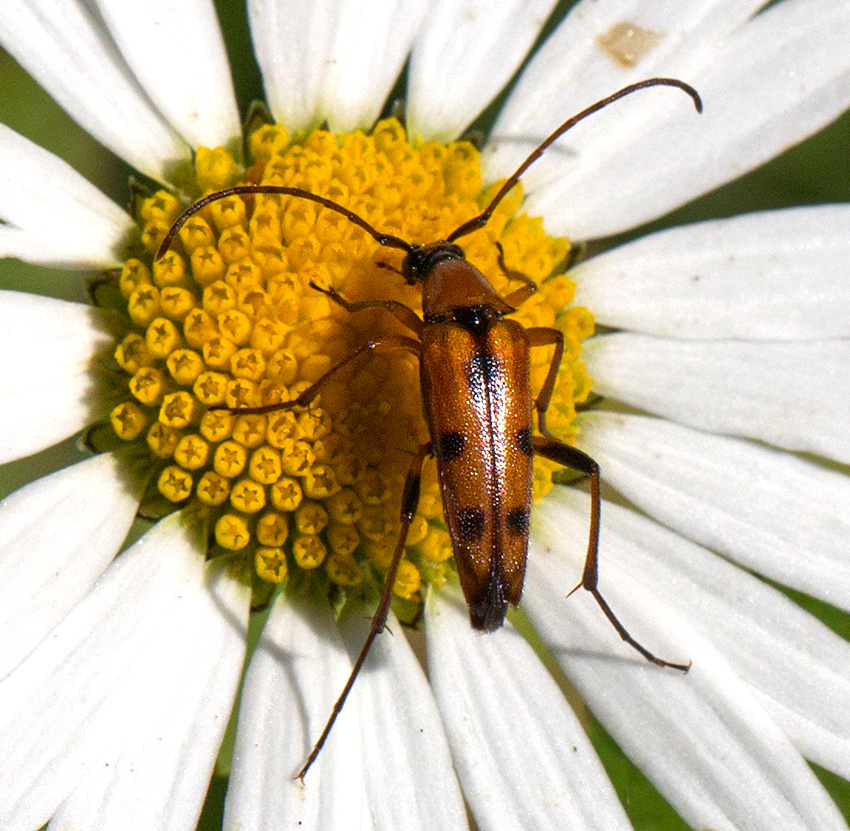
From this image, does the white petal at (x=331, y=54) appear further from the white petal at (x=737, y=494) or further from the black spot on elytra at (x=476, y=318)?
the white petal at (x=737, y=494)

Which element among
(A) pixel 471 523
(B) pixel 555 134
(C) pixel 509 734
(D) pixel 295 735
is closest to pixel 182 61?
(B) pixel 555 134

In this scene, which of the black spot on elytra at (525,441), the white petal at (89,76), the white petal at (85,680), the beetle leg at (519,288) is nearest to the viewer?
the white petal at (85,680)

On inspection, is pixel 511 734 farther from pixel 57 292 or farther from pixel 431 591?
pixel 57 292

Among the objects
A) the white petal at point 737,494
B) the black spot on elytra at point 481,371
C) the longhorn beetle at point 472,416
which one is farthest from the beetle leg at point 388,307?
the white petal at point 737,494

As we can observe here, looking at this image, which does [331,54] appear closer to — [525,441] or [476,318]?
[476,318]

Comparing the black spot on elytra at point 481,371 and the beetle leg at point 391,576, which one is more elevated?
the black spot on elytra at point 481,371
